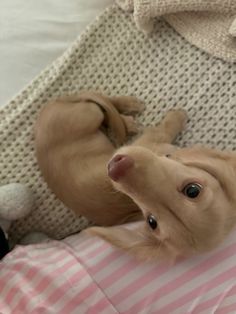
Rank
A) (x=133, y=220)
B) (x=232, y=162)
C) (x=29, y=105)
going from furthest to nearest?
(x=29, y=105), (x=133, y=220), (x=232, y=162)

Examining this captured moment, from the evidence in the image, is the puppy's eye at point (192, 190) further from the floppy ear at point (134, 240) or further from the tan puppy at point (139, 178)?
the floppy ear at point (134, 240)

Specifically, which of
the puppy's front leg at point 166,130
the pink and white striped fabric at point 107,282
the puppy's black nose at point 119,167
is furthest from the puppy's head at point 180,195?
the puppy's front leg at point 166,130

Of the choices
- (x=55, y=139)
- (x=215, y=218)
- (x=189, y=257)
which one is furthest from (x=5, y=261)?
(x=215, y=218)

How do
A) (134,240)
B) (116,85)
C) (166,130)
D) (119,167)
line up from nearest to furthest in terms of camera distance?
1. (119,167)
2. (134,240)
3. (166,130)
4. (116,85)

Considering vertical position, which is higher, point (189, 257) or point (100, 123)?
point (100, 123)

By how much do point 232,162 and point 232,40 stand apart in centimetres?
39

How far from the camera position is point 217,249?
114 cm

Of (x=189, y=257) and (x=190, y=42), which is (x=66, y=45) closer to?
(x=190, y=42)

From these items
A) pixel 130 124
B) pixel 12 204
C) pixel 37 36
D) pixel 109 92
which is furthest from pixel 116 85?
pixel 12 204

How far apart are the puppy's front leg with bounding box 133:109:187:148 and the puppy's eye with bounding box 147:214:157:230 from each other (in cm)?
28

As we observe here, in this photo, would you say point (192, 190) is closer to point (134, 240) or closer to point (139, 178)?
point (139, 178)

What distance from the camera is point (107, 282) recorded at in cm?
122

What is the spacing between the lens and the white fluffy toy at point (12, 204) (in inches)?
52.6

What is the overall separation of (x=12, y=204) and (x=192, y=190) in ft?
1.83
